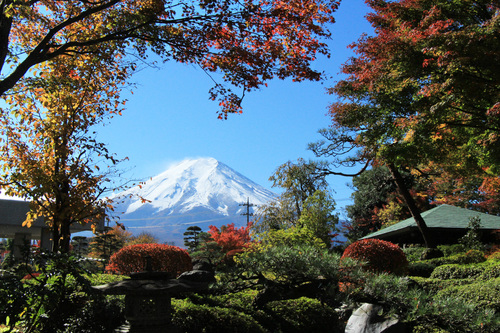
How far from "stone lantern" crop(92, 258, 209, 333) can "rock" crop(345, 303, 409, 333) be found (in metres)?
2.46

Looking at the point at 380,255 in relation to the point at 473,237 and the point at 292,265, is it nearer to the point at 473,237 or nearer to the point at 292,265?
the point at 292,265

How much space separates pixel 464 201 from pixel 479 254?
572 inches

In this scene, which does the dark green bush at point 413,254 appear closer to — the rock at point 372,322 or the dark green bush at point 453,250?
the dark green bush at point 453,250

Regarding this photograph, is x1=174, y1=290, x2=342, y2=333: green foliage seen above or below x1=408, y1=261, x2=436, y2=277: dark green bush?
below

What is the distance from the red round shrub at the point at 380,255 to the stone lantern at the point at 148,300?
25.4 ft

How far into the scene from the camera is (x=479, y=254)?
1606 cm

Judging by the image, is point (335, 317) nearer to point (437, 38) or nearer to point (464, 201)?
point (437, 38)

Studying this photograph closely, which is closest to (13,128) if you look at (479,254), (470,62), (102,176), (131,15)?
(102,176)

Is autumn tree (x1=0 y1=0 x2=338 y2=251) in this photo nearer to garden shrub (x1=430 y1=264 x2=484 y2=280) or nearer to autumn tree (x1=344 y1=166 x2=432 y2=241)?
garden shrub (x1=430 y1=264 x2=484 y2=280)

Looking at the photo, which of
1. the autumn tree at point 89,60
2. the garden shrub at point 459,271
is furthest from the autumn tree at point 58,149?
the garden shrub at point 459,271

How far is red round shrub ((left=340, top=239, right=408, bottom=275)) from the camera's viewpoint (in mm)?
12445

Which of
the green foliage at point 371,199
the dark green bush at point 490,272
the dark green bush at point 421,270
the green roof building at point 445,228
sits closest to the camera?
the dark green bush at point 490,272

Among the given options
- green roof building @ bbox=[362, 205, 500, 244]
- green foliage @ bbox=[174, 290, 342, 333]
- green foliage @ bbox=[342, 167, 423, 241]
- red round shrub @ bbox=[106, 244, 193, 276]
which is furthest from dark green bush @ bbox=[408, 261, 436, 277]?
green foliage @ bbox=[342, 167, 423, 241]

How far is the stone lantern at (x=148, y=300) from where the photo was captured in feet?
18.9
